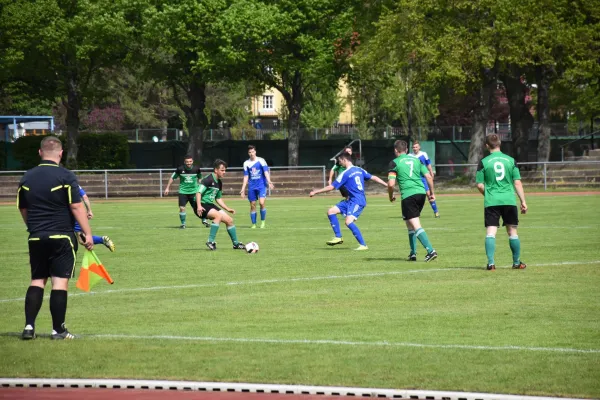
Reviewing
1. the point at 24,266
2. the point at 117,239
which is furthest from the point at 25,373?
the point at 117,239

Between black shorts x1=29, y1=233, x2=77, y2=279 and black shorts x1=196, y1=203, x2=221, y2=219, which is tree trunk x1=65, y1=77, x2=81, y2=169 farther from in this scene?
black shorts x1=29, y1=233, x2=77, y2=279

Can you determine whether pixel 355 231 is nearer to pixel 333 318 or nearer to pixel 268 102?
pixel 333 318

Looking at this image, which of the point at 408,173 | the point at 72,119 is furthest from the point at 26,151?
the point at 408,173

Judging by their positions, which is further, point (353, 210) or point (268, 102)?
point (268, 102)

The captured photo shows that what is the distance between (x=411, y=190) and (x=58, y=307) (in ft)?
27.5

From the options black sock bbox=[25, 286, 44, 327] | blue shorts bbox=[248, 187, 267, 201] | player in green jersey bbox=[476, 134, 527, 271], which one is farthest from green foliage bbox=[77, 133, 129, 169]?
black sock bbox=[25, 286, 44, 327]

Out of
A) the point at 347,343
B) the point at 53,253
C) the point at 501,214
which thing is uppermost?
the point at 53,253

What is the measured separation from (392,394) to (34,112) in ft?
287

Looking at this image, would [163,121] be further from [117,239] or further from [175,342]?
[175,342]

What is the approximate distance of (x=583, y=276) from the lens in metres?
15.2

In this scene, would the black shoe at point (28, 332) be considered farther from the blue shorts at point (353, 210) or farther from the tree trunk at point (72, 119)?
the tree trunk at point (72, 119)

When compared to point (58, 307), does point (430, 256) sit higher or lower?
lower

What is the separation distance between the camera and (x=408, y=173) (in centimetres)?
1777

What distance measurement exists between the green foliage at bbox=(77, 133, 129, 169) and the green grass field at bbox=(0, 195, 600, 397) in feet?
122
